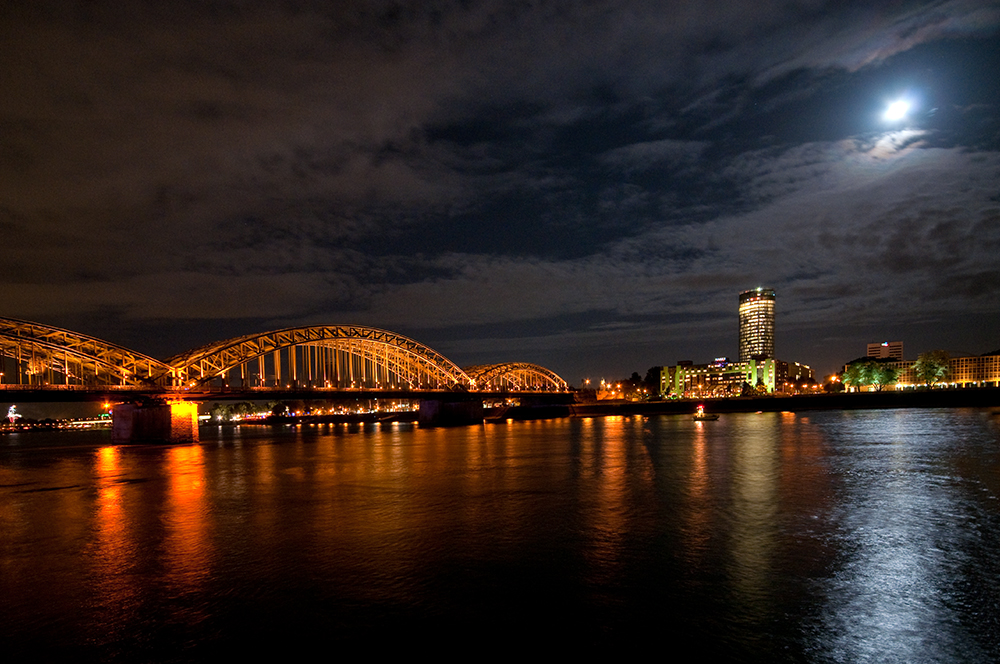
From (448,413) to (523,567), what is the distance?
98.2 m

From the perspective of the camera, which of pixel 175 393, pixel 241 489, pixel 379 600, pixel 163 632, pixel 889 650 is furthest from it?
pixel 175 393

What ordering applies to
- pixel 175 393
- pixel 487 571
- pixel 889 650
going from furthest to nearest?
1. pixel 175 393
2. pixel 487 571
3. pixel 889 650

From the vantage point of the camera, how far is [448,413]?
111562mm

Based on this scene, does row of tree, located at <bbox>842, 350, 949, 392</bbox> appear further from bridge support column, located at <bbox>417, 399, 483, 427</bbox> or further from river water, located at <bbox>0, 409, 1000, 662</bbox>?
river water, located at <bbox>0, 409, 1000, 662</bbox>

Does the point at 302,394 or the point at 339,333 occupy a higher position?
the point at 339,333

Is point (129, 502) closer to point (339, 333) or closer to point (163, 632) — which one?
point (163, 632)

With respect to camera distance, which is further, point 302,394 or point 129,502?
point 302,394

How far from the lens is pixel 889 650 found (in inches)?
372

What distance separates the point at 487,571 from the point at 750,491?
14610mm

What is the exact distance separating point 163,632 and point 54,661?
5.02 feet

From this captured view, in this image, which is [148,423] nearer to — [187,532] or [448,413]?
[448,413]

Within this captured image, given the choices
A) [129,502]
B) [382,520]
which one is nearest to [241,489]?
[129,502]

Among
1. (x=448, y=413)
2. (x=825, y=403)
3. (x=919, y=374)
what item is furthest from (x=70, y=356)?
(x=919, y=374)

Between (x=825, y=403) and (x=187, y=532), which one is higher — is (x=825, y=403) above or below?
below
